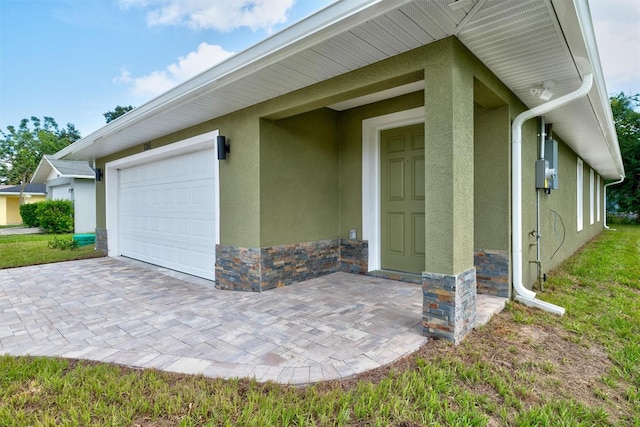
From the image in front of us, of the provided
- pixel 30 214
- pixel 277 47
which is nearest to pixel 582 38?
pixel 277 47

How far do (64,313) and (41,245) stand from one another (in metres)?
8.47

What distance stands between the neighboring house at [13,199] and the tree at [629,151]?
35.8 m

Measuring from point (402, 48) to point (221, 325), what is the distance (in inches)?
123

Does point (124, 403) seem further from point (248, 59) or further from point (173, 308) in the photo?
point (248, 59)

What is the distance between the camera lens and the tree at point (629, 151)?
17297 millimetres

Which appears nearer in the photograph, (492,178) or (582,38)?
(582,38)

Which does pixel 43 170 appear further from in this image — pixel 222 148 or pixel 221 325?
pixel 221 325

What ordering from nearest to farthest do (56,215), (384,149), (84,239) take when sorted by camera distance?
(384,149), (84,239), (56,215)

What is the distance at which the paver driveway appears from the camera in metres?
2.49

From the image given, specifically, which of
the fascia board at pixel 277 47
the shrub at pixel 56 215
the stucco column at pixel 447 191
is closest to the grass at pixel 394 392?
the stucco column at pixel 447 191

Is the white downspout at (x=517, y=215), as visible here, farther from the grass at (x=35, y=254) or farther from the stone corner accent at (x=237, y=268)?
the grass at (x=35, y=254)

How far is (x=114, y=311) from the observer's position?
12.4 feet

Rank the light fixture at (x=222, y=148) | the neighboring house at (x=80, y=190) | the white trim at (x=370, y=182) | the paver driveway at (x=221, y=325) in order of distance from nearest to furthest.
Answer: the paver driveway at (x=221, y=325) < the light fixture at (x=222, y=148) < the white trim at (x=370, y=182) < the neighboring house at (x=80, y=190)

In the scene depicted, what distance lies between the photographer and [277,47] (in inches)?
118
